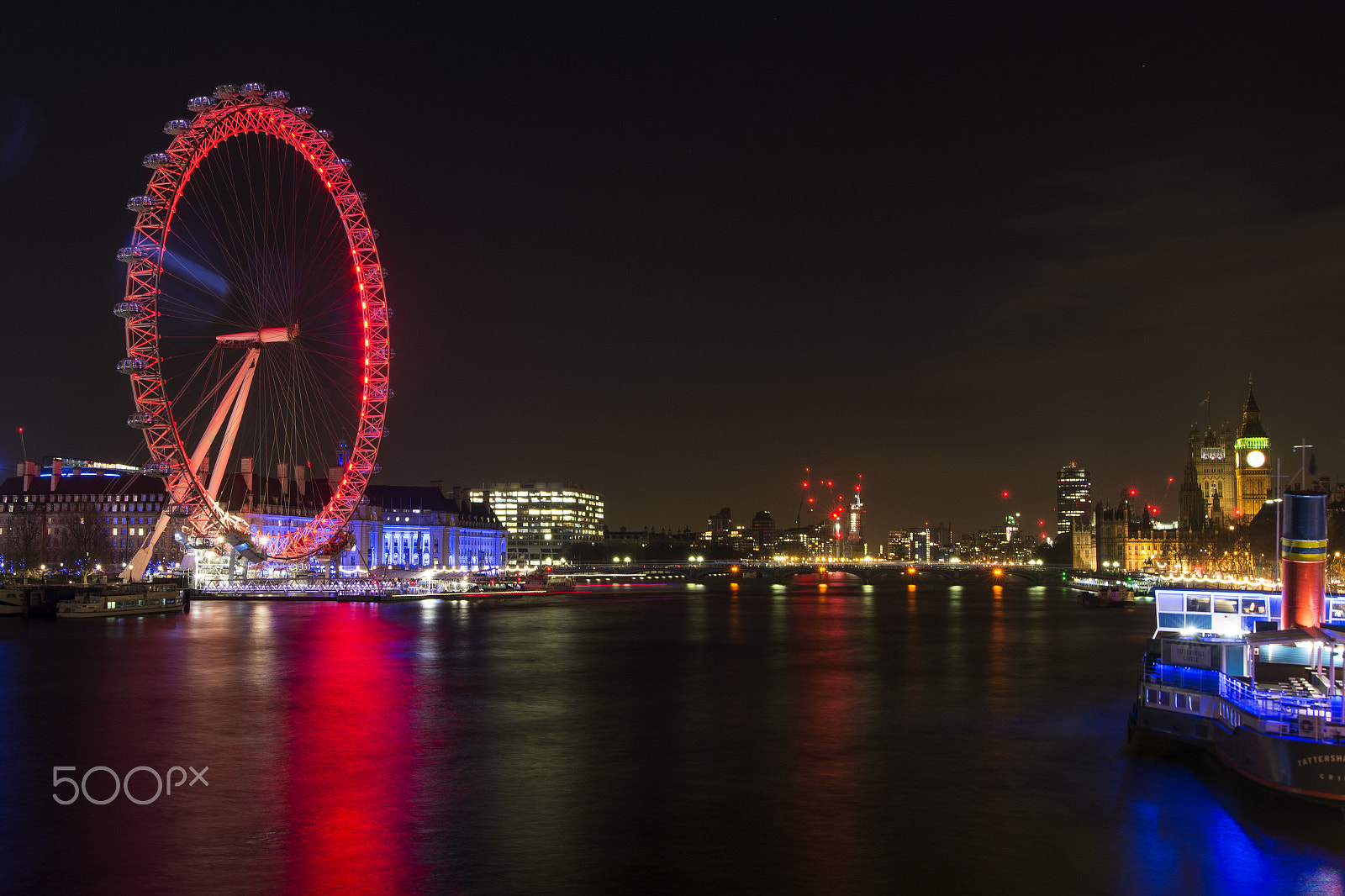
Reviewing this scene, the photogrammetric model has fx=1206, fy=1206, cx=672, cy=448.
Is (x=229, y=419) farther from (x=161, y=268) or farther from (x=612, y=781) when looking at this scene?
(x=612, y=781)

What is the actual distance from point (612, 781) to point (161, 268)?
55890mm

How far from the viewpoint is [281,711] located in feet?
125

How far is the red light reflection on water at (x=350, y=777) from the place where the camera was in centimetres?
2028

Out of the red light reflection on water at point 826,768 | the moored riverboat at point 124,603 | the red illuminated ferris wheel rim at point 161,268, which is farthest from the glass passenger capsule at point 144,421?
the red light reflection on water at point 826,768

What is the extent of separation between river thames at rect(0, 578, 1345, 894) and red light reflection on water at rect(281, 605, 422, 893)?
10 centimetres

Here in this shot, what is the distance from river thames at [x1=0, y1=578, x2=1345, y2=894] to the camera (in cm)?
2058

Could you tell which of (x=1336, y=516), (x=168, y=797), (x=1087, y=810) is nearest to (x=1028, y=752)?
(x=1087, y=810)

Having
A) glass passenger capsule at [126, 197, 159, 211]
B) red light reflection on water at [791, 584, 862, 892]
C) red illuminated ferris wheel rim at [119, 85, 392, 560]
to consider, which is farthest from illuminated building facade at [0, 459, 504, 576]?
red light reflection on water at [791, 584, 862, 892]

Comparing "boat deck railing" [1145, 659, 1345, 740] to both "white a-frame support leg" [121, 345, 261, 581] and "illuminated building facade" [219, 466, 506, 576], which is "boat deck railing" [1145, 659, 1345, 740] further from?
"illuminated building facade" [219, 466, 506, 576]

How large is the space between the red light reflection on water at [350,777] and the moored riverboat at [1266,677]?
1722 cm

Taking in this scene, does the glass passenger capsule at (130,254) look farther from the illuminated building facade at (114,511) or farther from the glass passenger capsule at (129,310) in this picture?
the illuminated building facade at (114,511)

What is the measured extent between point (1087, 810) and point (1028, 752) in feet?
22.4

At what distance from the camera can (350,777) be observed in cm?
2791

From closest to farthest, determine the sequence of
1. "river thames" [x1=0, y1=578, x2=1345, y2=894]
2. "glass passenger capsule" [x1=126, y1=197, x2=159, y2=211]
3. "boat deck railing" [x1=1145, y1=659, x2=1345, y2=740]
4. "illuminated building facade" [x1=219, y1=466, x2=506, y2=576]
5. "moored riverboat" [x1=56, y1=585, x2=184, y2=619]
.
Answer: "river thames" [x1=0, y1=578, x2=1345, y2=894] < "boat deck railing" [x1=1145, y1=659, x2=1345, y2=740] < "glass passenger capsule" [x1=126, y1=197, x2=159, y2=211] < "moored riverboat" [x1=56, y1=585, x2=184, y2=619] < "illuminated building facade" [x1=219, y1=466, x2=506, y2=576]
